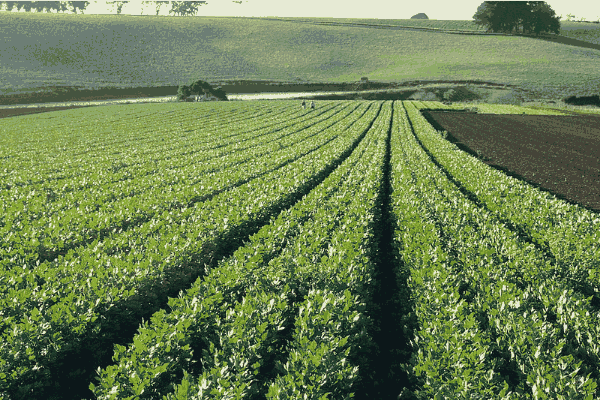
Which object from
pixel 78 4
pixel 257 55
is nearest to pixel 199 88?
pixel 257 55

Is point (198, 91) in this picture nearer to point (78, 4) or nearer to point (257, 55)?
point (257, 55)

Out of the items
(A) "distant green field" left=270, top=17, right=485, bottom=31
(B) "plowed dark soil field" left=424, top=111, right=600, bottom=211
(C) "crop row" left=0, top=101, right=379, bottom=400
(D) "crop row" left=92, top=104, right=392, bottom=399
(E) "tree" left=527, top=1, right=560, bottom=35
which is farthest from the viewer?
(A) "distant green field" left=270, top=17, right=485, bottom=31

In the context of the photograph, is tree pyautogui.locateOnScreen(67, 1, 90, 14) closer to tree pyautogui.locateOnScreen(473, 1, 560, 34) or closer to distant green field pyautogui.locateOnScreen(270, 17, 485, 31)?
distant green field pyautogui.locateOnScreen(270, 17, 485, 31)

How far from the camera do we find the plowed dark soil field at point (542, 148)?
16.6 metres

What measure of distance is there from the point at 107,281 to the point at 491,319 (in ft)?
22.4

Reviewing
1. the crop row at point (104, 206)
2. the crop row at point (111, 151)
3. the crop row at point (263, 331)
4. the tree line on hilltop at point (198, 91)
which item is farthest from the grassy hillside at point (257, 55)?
the crop row at point (263, 331)

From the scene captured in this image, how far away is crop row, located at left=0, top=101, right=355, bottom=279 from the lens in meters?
8.20

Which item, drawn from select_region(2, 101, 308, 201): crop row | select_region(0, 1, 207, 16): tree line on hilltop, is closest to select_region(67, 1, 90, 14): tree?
select_region(0, 1, 207, 16): tree line on hilltop

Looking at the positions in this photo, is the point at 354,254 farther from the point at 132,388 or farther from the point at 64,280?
the point at 64,280

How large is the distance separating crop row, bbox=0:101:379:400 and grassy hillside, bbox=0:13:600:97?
86679 millimetres

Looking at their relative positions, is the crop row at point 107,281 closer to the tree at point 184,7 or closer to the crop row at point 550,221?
the crop row at point 550,221

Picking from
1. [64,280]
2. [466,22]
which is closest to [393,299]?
[64,280]

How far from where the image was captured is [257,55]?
107875 mm

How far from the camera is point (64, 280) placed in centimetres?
609
